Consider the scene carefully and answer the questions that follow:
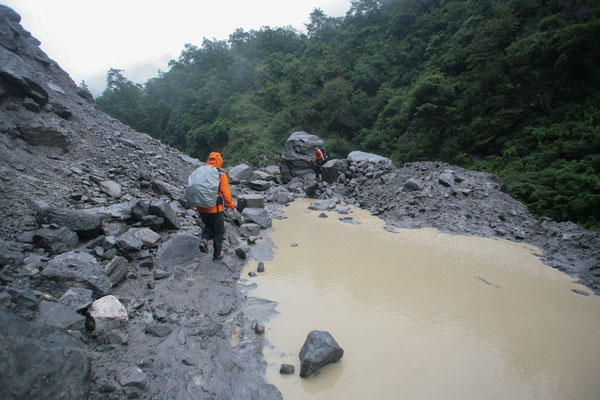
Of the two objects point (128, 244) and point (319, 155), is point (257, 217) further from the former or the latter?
point (319, 155)

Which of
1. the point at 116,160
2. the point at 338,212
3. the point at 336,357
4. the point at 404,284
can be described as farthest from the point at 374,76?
the point at 336,357

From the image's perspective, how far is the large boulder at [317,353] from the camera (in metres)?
2.48

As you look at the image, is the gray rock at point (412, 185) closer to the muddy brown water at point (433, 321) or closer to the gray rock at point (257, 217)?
the muddy brown water at point (433, 321)

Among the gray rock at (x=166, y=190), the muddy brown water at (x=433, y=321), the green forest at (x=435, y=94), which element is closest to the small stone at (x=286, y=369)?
the muddy brown water at (x=433, y=321)

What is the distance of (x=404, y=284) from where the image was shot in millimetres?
4090

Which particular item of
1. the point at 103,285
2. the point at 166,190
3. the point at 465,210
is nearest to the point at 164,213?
the point at 103,285

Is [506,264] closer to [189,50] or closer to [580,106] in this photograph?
[580,106]

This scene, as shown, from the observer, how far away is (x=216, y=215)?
173 inches

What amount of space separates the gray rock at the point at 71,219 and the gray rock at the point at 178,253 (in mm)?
987

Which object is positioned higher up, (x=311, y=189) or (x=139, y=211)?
(x=311, y=189)

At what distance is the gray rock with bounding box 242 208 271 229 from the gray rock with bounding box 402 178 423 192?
4.26 meters

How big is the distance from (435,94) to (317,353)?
1622 cm

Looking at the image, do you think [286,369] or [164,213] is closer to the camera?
[286,369]

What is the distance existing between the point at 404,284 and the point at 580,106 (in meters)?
12.1
